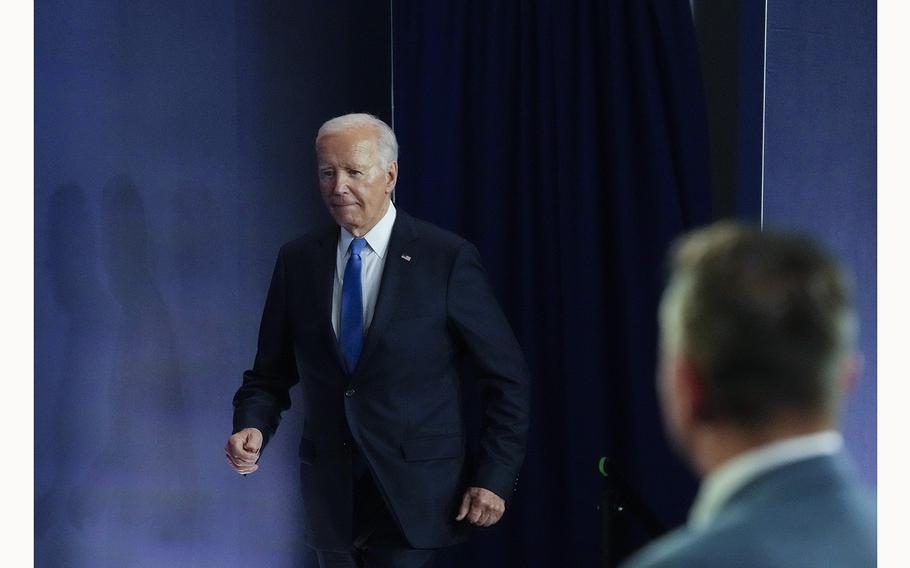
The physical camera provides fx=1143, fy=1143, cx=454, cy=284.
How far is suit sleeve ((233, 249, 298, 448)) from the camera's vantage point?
8.32 feet

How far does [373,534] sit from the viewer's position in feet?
8.02

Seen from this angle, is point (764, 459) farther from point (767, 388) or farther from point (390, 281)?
point (390, 281)

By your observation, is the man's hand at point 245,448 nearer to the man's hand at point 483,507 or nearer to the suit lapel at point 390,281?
the suit lapel at point 390,281

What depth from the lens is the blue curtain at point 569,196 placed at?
10.2 feet

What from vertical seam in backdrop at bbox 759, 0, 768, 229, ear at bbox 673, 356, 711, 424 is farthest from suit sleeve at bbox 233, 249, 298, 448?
ear at bbox 673, 356, 711, 424

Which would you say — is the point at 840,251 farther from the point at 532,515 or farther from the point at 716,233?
the point at 716,233

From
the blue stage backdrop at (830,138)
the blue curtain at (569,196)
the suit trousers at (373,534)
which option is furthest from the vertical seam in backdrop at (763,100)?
the suit trousers at (373,534)

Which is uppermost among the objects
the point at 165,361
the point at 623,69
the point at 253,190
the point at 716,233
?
the point at 623,69

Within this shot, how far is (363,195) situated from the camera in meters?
2.45

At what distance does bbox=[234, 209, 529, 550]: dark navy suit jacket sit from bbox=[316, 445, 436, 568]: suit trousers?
0.04 meters

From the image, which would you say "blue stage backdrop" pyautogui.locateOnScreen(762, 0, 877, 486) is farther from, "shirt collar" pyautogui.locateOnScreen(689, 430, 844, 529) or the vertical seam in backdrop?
"shirt collar" pyautogui.locateOnScreen(689, 430, 844, 529)

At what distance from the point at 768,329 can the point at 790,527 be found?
0.41ft

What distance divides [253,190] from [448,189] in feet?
1.92
